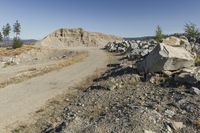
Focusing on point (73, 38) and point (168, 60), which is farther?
point (73, 38)

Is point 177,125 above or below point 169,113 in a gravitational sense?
below

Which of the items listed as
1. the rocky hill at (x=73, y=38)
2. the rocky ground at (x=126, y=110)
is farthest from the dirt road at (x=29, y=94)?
the rocky hill at (x=73, y=38)

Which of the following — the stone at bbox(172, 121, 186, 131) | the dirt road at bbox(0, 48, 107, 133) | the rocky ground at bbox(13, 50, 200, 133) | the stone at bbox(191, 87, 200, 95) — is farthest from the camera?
the dirt road at bbox(0, 48, 107, 133)

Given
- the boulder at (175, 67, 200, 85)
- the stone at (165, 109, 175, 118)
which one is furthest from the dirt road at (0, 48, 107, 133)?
the boulder at (175, 67, 200, 85)

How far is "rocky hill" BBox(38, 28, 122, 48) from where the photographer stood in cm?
16288

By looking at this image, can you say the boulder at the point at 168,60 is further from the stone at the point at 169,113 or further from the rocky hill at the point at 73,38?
the rocky hill at the point at 73,38

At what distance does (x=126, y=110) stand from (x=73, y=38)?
153965 mm

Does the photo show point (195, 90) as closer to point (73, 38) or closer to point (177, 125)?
point (177, 125)

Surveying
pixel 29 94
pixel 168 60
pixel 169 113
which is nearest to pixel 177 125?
pixel 169 113

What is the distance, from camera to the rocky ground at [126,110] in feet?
48.4

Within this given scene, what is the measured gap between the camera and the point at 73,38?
168875mm

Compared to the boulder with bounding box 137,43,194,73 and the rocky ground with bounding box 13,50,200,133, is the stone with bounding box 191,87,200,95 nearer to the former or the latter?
the rocky ground with bounding box 13,50,200,133

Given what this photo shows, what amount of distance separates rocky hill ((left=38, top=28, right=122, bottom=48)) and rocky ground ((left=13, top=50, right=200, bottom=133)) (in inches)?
5422

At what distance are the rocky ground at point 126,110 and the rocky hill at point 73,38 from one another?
13771 cm
